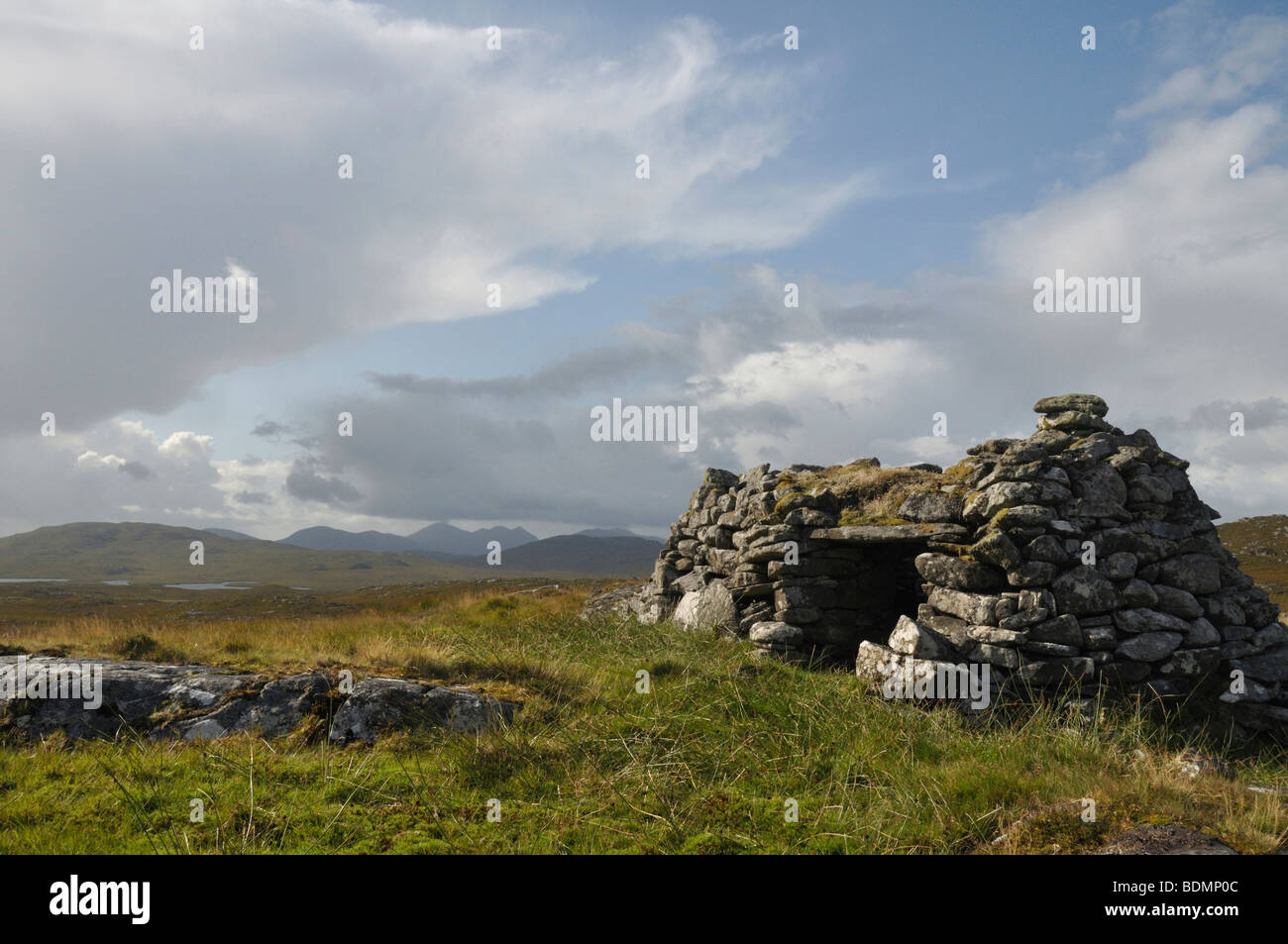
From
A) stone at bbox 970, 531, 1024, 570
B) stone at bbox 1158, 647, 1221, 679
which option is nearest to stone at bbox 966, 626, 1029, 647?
stone at bbox 970, 531, 1024, 570

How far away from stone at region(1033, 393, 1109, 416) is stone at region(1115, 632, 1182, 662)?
3770 mm

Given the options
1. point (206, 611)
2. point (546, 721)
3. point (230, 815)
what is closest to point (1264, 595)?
point (546, 721)

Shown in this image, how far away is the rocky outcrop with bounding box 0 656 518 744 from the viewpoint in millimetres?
6895

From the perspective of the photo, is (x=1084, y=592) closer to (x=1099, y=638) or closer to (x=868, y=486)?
(x=1099, y=638)

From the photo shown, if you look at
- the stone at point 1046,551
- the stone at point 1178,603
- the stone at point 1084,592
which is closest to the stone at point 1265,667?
the stone at point 1178,603

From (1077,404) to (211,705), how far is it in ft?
42.8

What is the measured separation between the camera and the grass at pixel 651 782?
4.86 meters

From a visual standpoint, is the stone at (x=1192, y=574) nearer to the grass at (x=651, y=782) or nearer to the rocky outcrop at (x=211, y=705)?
the grass at (x=651, y=782)

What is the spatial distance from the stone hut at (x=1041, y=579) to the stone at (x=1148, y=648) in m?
0.02

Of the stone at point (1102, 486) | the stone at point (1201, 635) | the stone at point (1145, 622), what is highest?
the stone at point (1102, 486)

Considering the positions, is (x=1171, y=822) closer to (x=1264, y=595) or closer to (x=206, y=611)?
(x=1264, y=595)

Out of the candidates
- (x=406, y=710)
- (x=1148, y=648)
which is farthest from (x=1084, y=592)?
(x=406, y=710)

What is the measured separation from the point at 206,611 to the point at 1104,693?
54.2 m

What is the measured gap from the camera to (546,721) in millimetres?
7434
